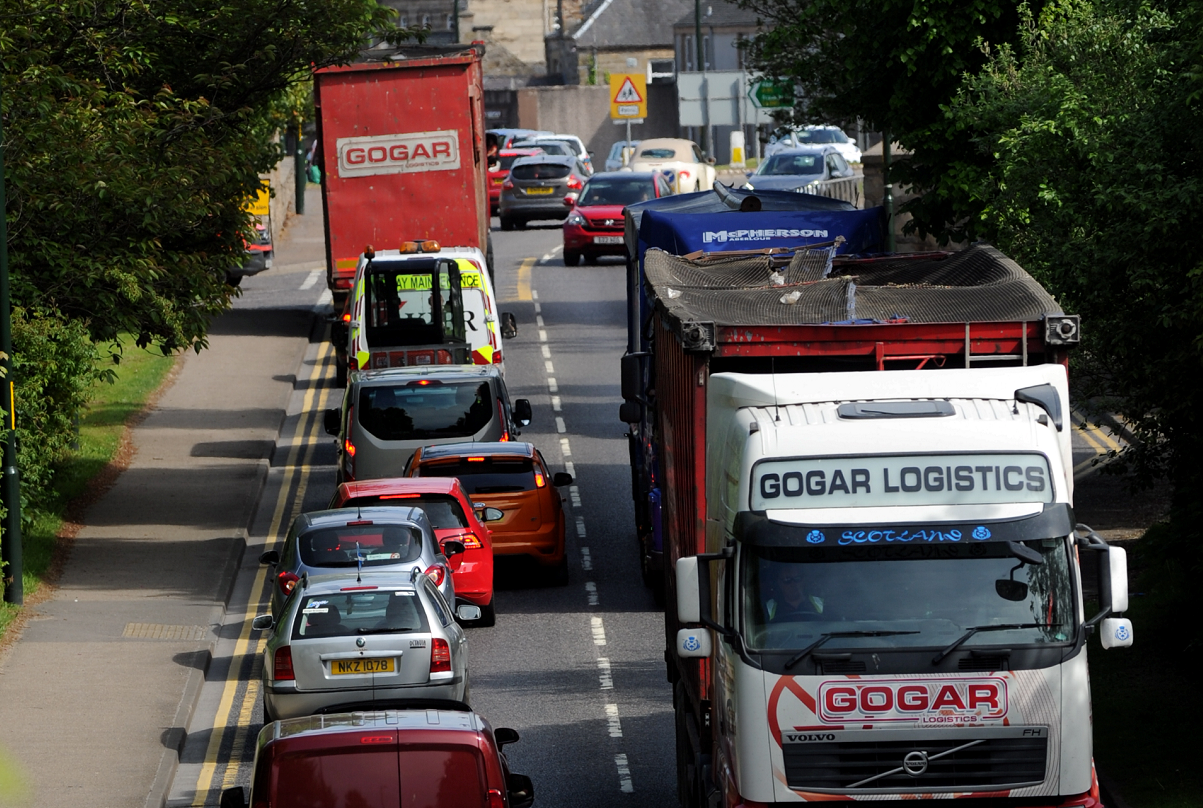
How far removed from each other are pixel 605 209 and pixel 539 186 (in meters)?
8.77

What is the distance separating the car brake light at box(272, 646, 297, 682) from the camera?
44.6ft

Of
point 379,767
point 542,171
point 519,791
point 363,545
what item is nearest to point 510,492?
point 363,545

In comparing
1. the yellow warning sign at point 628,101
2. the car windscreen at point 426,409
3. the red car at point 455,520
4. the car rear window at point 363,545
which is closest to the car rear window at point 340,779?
the car rear window at point 363,545

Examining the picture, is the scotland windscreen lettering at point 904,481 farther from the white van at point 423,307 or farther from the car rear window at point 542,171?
the car rear window at point 542,171

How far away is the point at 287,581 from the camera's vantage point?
51.5 feet

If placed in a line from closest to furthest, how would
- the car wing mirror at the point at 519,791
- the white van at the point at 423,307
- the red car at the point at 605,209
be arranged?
1. the car wing mirror at the point at 519,791
2. the white van at the point at 423,307
3. the red car at the point at 605,209

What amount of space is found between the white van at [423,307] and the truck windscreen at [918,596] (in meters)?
16.1

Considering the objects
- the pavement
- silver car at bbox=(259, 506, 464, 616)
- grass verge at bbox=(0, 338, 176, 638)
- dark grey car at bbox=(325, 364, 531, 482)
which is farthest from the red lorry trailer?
silver car at bbox=(259, 506, 464, 616)

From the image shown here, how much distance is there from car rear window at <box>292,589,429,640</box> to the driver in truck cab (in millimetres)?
5700

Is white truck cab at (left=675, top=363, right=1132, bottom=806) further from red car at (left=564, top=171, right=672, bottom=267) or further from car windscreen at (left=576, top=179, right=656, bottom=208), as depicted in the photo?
car windscreen at (left=576, top=179, right=656, bottom=208)

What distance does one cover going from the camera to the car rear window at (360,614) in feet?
45.0

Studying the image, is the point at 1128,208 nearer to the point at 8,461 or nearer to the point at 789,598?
the point at 789,598

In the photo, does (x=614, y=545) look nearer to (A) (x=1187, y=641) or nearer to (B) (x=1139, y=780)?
(A) (x=1187, y=641)

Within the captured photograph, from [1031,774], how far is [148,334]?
15.5 meters
